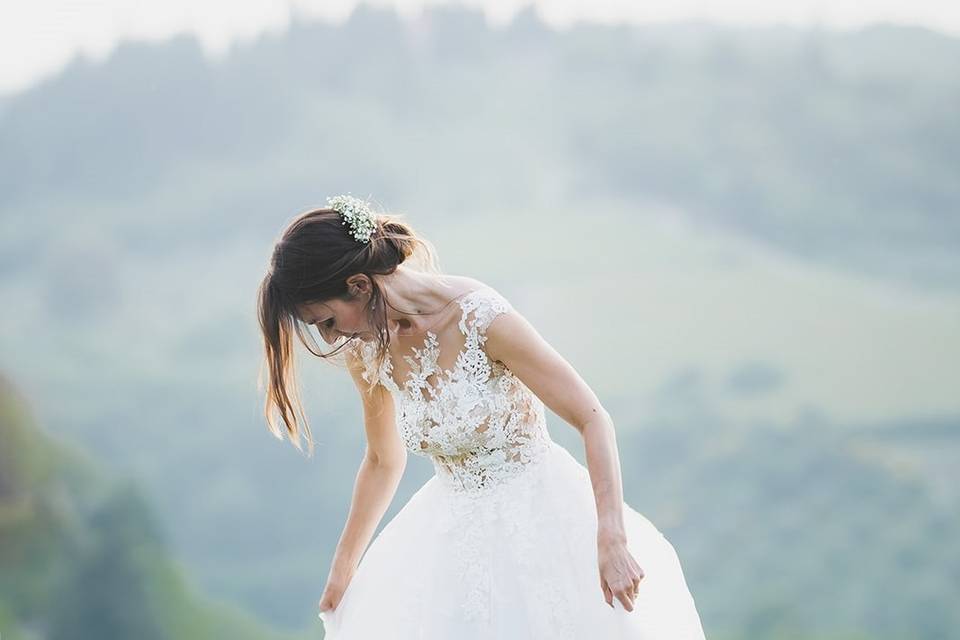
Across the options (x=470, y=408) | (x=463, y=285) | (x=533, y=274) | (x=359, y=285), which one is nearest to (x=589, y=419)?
(x=470, y=408)

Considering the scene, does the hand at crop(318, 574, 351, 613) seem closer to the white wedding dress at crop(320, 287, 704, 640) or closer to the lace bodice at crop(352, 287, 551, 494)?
the white wedding dress at crop(320, 287, 704, 640)

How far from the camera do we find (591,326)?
7398 millimetres

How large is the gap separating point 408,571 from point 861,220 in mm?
6242

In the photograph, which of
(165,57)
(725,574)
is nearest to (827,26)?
(725,574)

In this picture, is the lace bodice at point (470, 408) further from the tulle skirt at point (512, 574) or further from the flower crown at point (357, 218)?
the flower crown at point (357, 218)

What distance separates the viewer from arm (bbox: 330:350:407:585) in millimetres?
2113

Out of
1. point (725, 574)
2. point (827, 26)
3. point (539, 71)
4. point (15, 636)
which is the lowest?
point (15, 636)

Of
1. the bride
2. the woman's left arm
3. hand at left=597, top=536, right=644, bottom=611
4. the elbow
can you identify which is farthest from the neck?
hand at left=597, top=536, right=644, bottom=611

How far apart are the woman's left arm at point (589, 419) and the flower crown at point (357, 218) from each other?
10.1 inches

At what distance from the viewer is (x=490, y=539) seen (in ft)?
6.44

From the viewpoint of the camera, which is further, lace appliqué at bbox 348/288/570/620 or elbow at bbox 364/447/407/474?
elbow at bbox 364/447/407/474

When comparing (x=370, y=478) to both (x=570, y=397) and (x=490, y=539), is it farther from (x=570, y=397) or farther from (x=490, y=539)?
(x=570, y=397)

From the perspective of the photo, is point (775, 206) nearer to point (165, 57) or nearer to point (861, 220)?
point (861, 220)

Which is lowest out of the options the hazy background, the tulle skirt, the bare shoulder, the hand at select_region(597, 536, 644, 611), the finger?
the hazy background
